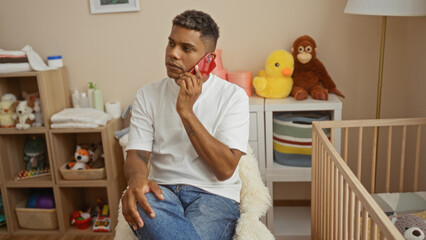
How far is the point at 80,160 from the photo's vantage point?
8.28ft

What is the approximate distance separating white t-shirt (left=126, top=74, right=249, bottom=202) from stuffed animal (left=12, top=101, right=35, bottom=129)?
1160 millimetres

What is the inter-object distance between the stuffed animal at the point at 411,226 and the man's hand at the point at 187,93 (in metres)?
0.91

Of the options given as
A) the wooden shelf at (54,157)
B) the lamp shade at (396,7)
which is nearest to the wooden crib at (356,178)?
the lamp shade at (396,7)

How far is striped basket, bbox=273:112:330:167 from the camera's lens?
2.22 metres

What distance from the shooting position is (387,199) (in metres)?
1.90

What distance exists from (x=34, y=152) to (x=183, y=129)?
60.0 inches

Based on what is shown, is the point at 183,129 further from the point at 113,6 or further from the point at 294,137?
the point at 113,6

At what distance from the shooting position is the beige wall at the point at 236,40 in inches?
94.0

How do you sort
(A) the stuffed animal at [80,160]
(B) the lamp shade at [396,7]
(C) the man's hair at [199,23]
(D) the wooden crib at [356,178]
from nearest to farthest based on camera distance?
(D) the wooden crib at [356,178]
(C) the man's hair at [199,23]
(B) the lamp shade at [396,7]
(A) the stuffed animal at [80,160]

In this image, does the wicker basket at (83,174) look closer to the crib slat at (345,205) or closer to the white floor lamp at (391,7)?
the crib slat at (345,205)

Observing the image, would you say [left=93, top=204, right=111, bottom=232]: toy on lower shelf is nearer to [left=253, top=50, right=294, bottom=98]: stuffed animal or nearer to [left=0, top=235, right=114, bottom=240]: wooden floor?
[left=0, top=235, right=114, bottom=240]: wooden floor

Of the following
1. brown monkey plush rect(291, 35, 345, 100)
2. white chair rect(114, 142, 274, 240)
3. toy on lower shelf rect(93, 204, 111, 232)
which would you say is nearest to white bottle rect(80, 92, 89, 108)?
toy on lower shelf rect(93, 204, 111, 232)

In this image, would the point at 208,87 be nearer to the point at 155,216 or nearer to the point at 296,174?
the point at 155,216

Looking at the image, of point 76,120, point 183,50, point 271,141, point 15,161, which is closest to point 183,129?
point 183,50
